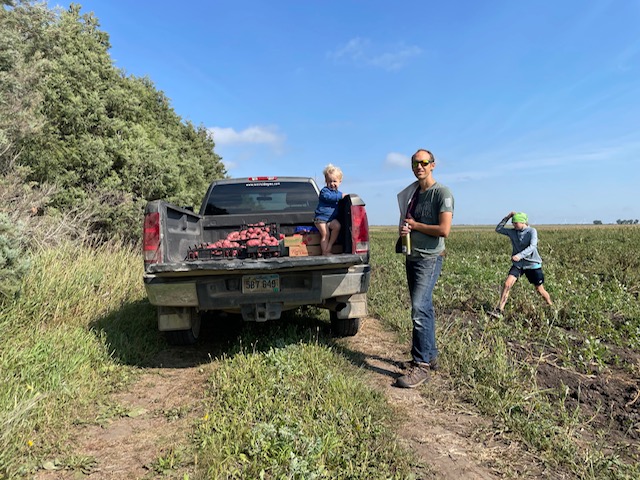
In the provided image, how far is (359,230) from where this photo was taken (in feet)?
13.2

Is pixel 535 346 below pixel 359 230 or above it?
below

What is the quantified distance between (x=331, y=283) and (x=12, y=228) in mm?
3720

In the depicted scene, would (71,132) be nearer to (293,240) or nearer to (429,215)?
(293,240)

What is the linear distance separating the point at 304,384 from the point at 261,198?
117 inches

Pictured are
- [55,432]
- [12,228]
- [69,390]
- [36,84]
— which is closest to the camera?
[55,432]

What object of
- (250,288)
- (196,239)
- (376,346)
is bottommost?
(376,346)

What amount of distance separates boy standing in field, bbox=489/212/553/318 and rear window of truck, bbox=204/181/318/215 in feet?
10.4

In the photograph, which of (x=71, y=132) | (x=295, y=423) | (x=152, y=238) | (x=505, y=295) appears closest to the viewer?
(x=295, y=423)

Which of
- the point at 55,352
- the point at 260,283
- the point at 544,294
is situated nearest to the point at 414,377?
the point at 260,283

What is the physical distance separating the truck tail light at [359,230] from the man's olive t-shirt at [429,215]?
52 cm

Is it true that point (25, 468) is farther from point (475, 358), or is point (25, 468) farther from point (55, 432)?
point (475, 358)

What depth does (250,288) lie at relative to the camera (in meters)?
3.69

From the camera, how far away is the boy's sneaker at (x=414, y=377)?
342 cm

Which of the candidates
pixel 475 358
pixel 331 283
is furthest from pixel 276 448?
pixel 475 358
